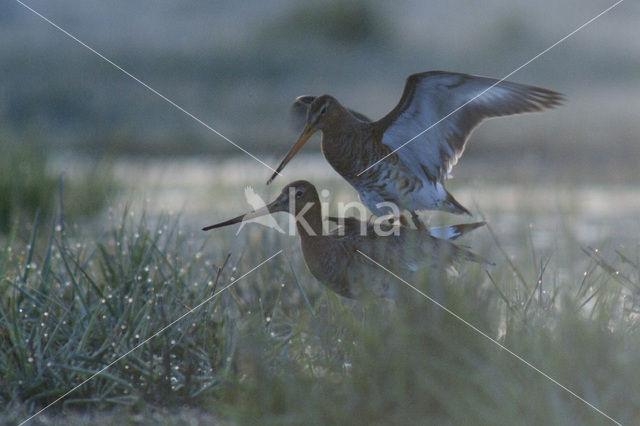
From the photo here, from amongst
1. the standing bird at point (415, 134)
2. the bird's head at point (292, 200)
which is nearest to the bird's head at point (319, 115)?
the standing bird at point (415, 134)

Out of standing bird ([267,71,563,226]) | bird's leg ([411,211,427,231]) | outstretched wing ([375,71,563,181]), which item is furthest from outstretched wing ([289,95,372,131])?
bird's leg ([411,211,427,231])

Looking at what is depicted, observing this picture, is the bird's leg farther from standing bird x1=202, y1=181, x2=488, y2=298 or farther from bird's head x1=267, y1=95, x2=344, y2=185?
bird's head x1=267, y1=95, x2=344, y2=185

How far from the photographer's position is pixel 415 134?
402cm

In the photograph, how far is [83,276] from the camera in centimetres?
421

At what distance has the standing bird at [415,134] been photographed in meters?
3.88

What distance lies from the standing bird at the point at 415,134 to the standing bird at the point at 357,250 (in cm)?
15

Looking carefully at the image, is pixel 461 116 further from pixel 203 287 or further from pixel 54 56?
pixel 54 56

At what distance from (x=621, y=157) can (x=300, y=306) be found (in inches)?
→ 238

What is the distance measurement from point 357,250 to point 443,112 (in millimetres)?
673

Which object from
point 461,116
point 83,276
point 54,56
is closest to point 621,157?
point 461,116

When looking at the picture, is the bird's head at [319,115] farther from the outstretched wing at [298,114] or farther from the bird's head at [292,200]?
the outstretched wing at [298,114]

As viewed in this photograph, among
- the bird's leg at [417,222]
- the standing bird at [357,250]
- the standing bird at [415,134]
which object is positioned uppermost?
the standing bird at [415,134]

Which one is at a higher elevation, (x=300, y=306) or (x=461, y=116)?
(x=461, y=116)

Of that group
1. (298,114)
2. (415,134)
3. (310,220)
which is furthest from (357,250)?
(298,114)
